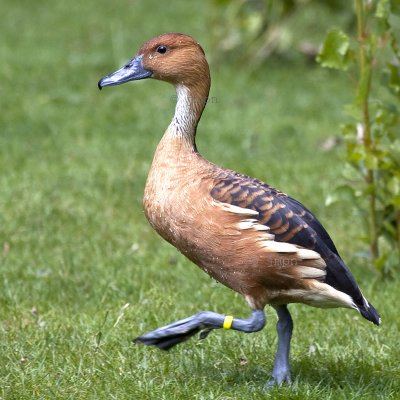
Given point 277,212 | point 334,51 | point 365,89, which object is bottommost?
point 277,212

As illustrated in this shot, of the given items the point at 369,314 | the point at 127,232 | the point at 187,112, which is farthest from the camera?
the point at 127,232

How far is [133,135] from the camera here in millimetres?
9156

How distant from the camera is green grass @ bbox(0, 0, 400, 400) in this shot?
15.4ft

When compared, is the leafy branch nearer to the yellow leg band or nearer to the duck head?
the duck head

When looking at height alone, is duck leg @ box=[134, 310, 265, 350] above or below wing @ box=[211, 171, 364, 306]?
below

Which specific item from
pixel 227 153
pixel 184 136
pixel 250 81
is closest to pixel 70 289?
pixel 184 136

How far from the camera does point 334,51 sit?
5785 millimetres

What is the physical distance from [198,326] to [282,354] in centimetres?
43

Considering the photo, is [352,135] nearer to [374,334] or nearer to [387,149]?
[387,149]

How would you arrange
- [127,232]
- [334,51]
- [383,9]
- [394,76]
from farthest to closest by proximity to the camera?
1. [127,232]
2. [394,76]
3. [334,51]
4. [383,9]

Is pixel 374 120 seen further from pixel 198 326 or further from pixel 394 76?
pixel 198 326

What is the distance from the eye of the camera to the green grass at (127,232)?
4688 mm

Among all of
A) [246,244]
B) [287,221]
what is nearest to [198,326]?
[246,244]

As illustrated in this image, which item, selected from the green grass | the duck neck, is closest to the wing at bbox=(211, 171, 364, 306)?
the duck neck
